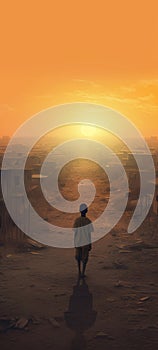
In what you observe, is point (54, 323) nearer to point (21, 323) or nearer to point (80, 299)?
point (21, 323)

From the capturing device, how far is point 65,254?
36.5ft

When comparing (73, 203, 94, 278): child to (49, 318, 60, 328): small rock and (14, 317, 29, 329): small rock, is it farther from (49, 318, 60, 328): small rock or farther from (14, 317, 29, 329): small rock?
(14, 317, 29, 329): small rock

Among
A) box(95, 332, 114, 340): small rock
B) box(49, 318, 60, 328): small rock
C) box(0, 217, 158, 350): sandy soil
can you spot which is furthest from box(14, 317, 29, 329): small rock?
box(95, 332, 114, 340): small rock

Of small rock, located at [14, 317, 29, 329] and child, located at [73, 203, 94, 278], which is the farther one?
child, located at [73, 203, 94, 278]

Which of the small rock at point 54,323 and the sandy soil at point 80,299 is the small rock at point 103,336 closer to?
the sandy soil at point 80,299

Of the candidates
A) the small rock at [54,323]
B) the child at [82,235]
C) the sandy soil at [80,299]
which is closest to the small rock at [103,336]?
the sandy soil at [80,299]

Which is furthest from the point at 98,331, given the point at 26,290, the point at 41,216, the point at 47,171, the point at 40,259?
the point at 47,171

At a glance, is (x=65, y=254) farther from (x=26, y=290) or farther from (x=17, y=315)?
(x=17, y=315)

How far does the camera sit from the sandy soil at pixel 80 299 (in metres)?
6.24

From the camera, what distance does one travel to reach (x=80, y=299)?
7855mm

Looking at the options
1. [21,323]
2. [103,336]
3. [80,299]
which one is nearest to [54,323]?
[21,323]

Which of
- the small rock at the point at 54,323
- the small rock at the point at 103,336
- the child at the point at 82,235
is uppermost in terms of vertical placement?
the child at the point at 82,235

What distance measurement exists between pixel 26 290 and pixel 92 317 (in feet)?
6.30

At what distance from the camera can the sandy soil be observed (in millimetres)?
6242
